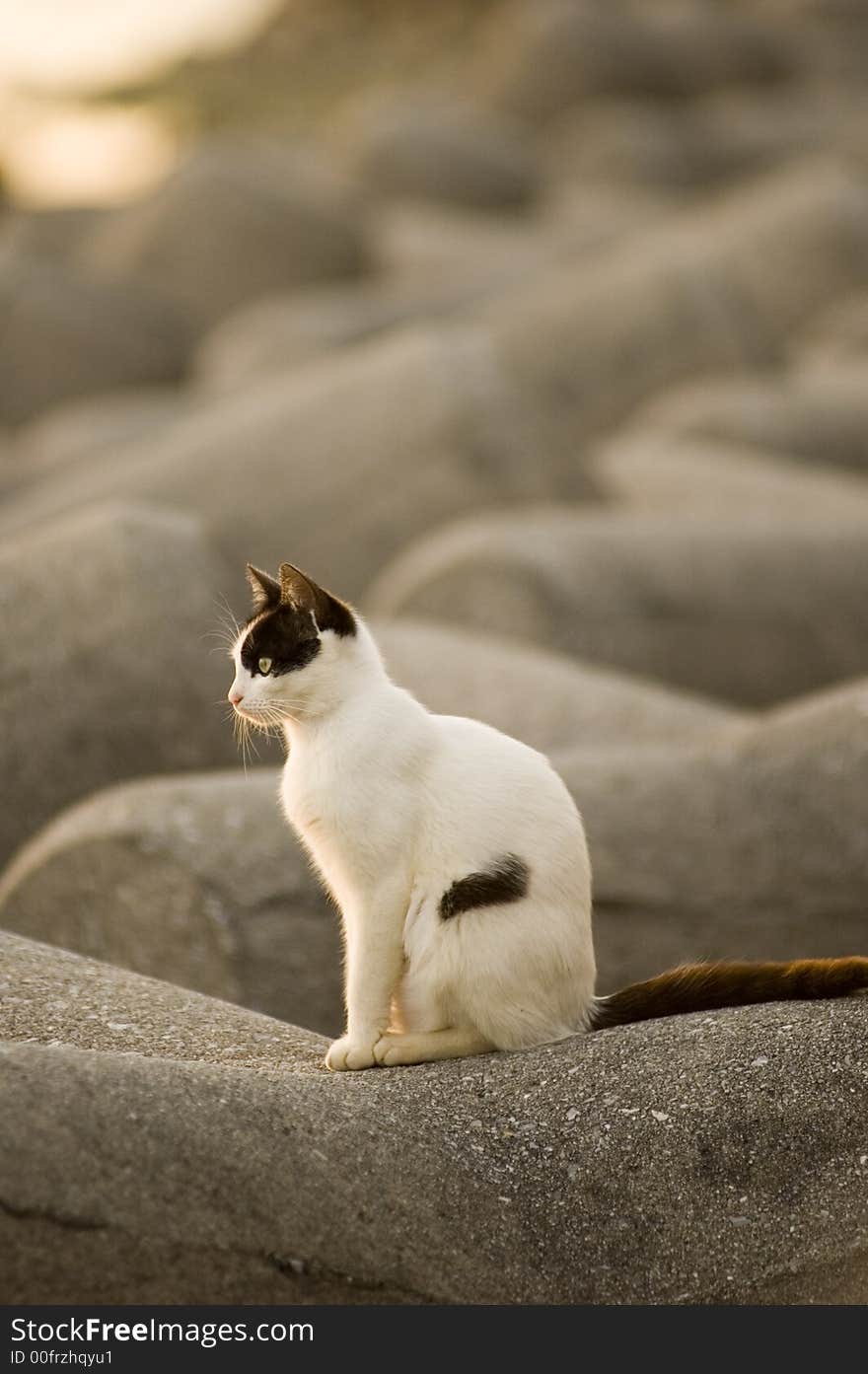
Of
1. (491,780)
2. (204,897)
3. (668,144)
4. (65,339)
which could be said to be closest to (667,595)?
(204,897)

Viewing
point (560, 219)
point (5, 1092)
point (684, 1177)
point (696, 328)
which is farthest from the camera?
point (560, 219)

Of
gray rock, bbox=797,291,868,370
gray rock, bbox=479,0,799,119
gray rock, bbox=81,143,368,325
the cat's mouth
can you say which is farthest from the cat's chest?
gray rock, bbox=479,0,799,119

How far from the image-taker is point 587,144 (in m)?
23.4

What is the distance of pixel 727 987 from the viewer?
13.1ft

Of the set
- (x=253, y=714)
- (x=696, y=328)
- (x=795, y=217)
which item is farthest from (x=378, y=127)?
(x=253, y=714)

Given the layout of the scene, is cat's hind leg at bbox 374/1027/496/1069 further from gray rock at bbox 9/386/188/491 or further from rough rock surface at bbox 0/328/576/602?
gray rock at bbox 9/386/188/491

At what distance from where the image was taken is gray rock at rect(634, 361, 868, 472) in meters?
11.7

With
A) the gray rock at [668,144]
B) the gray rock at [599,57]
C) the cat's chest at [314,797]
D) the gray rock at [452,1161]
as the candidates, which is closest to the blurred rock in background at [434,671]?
the gray rock at [452,1161]

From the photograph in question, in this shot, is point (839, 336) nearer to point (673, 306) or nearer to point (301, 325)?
point (673, 306)

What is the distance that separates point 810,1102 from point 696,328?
10.6 metres

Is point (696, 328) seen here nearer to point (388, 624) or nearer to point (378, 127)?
point (388, 624)

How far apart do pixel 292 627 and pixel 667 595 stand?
15.1 ft

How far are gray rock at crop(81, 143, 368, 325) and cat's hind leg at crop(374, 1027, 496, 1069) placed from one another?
46.4 feet

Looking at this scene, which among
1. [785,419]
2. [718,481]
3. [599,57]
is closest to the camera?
[718,481]
